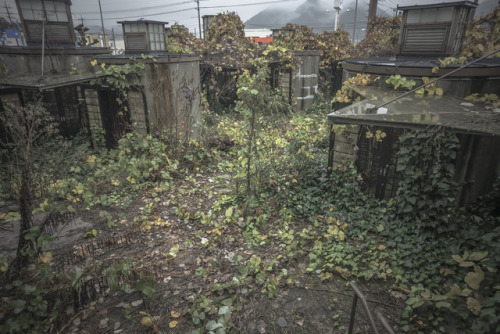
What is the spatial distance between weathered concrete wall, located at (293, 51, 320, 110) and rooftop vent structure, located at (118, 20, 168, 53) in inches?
280

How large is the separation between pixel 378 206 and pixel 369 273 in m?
2.02

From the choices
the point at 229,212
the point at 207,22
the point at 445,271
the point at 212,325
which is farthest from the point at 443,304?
the point at 207,22

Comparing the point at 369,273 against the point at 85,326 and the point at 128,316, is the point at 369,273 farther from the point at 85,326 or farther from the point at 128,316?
the point at 85,326

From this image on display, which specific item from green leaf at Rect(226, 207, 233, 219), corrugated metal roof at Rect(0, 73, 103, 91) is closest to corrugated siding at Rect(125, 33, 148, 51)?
corrugated metal roof at Rect(0, 73, 103, 91)

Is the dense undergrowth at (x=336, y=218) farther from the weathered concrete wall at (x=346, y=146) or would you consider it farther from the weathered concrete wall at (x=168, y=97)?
the weathered concrete wall at (x=168, y=97)

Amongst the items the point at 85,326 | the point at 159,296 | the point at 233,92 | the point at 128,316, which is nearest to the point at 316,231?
the point at 159,296

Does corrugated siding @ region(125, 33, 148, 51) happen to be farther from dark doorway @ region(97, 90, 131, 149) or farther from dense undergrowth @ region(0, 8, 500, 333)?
dense undergrowth @ region(0, 8, 500, 333)

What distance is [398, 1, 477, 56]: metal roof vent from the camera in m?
6.39

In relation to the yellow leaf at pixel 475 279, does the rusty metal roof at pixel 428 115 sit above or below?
above

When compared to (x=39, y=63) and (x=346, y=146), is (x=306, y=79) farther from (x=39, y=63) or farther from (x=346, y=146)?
(x=39, y=63)

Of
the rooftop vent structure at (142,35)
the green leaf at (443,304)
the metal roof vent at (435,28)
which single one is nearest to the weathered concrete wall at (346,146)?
the metal roof vent at (435,28)

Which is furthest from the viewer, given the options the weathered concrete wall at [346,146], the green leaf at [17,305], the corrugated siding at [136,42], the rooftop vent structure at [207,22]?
the rooftop vent structure at [207,22]

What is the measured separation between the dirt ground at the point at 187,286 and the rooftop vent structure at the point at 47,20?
8644mm

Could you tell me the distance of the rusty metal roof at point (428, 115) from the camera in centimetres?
350
